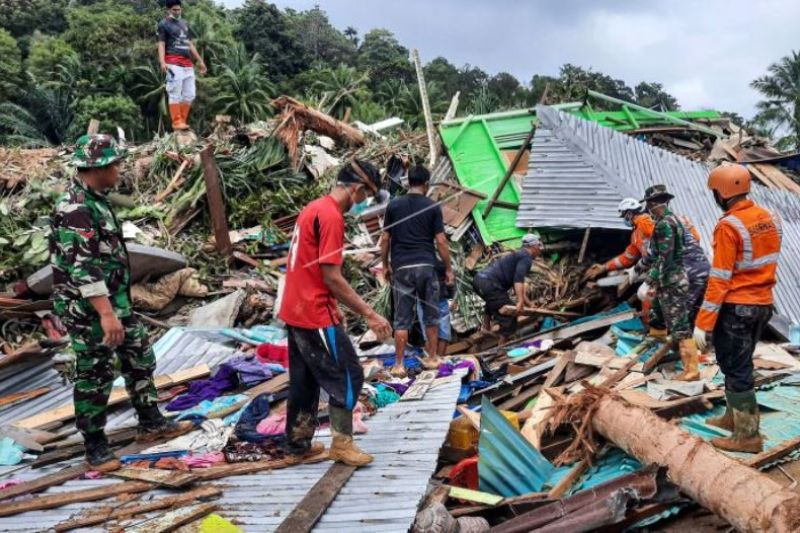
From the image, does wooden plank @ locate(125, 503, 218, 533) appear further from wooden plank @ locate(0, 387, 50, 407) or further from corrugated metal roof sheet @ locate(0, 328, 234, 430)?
wooden plank @ locate(0, 387, 50, 407)

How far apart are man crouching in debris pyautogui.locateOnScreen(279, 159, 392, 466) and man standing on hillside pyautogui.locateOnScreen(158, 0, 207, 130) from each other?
8099 millimetres

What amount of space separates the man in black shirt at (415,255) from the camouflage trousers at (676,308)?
7.03 feet

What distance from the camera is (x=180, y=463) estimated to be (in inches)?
155

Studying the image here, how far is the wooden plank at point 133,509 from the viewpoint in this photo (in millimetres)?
3127

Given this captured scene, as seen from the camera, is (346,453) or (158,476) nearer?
(158,476)

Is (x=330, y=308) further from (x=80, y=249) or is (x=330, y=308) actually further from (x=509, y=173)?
(x=509, y=173)

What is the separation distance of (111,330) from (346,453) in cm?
160

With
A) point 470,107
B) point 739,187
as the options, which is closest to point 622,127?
point 470,107

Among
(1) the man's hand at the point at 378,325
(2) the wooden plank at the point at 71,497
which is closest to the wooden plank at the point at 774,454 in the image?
(1) the man's hand at the point at 378,325

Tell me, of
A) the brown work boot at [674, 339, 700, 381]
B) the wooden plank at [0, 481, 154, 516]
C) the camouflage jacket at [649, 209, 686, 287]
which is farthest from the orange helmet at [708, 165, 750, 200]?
the wooden plank at [0, 481, 154, 516]

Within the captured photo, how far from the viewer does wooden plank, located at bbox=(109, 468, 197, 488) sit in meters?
3.53

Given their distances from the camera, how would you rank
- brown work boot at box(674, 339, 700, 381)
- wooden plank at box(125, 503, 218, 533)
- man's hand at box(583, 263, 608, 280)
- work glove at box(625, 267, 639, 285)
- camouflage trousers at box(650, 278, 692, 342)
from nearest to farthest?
1. wooden plank at box(125, 503, 218, 533)
2. brown work boot at box(674, 339, 700, 381)
3. camouflage trousers at box(650, 278, 692, 342)
4. work glove at box(625, 267, 639, 285)
5. man's hand at box(583, 263, 608, 280)

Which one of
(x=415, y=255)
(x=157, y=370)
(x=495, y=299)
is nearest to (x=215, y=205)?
(x=157, y=370)

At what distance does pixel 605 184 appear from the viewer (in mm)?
9422
